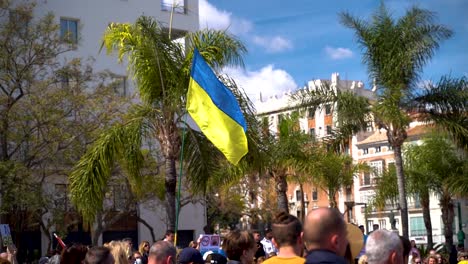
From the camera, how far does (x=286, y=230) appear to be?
6152 millimetres

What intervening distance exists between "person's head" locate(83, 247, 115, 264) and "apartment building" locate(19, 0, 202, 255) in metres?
35.1

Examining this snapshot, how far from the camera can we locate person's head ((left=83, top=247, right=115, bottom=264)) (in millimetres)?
7012

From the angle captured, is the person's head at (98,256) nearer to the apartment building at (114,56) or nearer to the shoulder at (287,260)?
the shoulder at (287,260)

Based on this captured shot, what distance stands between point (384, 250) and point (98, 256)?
107 inches

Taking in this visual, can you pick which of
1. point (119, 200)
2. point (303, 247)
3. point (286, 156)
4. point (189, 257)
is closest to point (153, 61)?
point (286, 156)

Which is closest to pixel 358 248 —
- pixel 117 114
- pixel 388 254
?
pixel 388 254

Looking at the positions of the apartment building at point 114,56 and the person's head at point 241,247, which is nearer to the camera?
the person's head at point 241,247

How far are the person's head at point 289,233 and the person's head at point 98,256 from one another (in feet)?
5.26

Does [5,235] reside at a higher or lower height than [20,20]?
lower

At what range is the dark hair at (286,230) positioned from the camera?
611 centimetres

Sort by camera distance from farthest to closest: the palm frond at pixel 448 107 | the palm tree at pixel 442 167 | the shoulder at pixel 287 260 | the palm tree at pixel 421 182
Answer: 1. the palm tree at pixel 442 167
2. the palm tree at pixel 421 182
3. the palm frond at pixel 448 107
4. the shoulder at pixel 287 260

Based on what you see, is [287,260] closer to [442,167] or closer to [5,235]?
[5,235]

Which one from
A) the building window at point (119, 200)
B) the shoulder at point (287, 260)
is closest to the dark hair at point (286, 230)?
the shoulder at point (287, 260)

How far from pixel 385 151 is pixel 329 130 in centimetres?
6156
